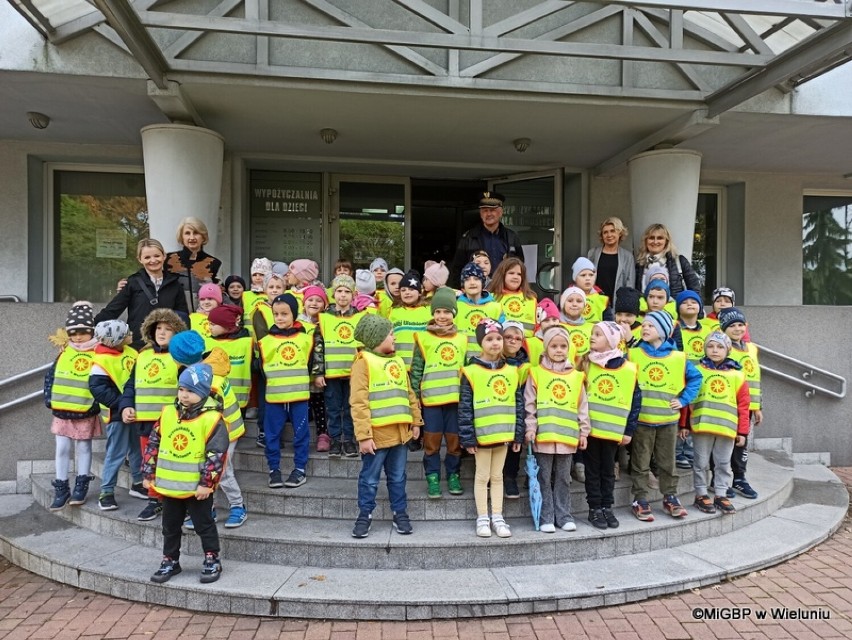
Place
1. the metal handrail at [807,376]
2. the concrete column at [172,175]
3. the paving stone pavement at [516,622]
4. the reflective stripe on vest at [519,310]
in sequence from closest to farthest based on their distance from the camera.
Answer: the paving stone pavement at [516,622], the reflective stripe on vest at [519,310], the concrete column at [172,175], the metal handrail at [807,376]

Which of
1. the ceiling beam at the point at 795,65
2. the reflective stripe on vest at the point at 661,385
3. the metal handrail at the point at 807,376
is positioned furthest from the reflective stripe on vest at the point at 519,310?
the metal handrail at the point at 807,376

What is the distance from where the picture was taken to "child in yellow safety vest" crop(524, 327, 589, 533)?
3.93m

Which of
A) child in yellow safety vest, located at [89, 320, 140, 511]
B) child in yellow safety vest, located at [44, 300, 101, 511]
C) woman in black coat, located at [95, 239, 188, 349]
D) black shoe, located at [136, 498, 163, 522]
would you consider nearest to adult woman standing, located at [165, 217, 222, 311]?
woman in black coat, located at [95, 239, 188, 349]

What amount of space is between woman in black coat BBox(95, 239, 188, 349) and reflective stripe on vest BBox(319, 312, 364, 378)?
1.18 metres

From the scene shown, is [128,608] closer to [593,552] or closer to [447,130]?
[593,552]

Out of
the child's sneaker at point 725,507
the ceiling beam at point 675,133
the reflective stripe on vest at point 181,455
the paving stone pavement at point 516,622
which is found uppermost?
the ceiling beam at point 675,133

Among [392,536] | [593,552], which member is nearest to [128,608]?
[392,536]

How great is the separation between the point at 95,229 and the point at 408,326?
19.2ft

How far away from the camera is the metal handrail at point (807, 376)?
6.73m

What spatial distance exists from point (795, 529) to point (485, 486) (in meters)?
2.77

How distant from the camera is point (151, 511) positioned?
4145mm

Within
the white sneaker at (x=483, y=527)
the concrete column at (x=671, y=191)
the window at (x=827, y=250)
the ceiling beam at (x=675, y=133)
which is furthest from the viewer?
the window at (x=827, y=250)

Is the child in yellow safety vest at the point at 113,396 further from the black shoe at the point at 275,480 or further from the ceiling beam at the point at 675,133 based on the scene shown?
the ceiling beam at the point at 675,133

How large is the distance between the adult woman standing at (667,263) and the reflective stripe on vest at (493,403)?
2.45m
